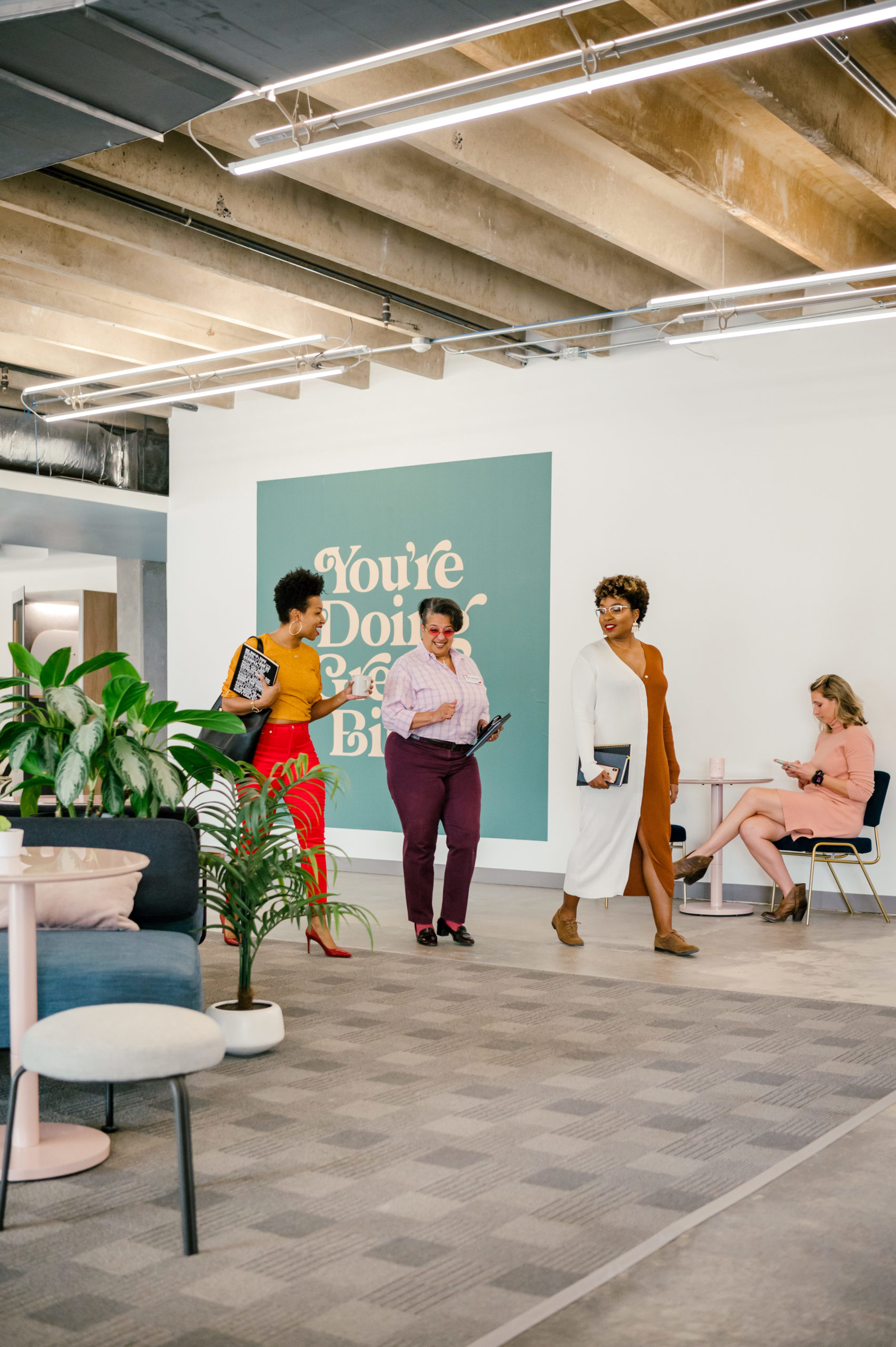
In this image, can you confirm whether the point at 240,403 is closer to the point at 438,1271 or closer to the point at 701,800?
the point at 701,800

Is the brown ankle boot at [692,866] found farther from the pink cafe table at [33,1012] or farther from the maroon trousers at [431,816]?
the pink cafe table at [33,1012]

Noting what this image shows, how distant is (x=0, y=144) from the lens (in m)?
3.93

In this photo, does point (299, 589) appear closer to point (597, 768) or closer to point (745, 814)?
point (597, 768)

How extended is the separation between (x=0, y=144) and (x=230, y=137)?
5.22 feet

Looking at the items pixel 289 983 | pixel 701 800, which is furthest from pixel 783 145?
pixel 289 983

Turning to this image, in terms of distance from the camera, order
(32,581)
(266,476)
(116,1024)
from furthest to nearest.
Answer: (32,581) < (266,476) < (116,1024)

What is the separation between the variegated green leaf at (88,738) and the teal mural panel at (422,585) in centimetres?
417

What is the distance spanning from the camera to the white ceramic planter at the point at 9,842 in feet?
10.6

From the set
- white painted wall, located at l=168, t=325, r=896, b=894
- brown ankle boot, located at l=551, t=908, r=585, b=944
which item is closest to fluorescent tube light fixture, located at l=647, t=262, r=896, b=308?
white painted wall, located at l=168, t=325, r=896, b=894

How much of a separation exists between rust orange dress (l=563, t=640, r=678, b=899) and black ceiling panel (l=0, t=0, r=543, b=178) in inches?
123

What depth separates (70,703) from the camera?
4.52m

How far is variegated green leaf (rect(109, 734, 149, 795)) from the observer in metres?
4.40

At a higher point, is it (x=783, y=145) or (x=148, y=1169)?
(x=783, y=145)

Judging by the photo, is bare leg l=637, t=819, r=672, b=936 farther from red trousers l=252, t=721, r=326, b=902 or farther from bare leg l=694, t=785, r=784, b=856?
red trousers l=252, t=721, r=326, b=902
